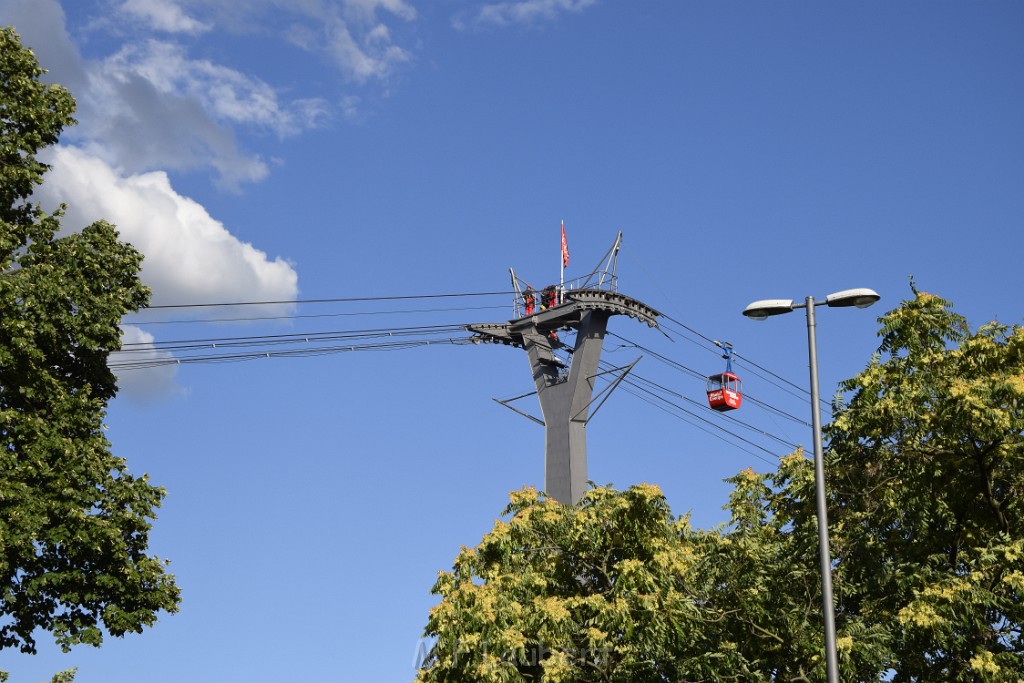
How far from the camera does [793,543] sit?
27000mm

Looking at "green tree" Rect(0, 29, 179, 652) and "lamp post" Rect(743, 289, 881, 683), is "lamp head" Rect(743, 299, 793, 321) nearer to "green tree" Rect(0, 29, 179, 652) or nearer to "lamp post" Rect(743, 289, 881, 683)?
"lamp post" Rect(743, 289, 881, 683)

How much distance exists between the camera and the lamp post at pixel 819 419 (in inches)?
810

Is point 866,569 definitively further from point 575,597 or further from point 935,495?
point 575,597

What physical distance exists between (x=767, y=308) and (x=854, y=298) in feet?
4.97

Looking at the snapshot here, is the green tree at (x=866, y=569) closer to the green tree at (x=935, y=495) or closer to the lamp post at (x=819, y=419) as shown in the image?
the green tree at (x=935, y=495)

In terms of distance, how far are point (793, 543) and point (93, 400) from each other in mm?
17976

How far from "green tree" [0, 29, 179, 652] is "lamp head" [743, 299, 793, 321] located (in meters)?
17.4

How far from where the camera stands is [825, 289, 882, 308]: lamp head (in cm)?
2209

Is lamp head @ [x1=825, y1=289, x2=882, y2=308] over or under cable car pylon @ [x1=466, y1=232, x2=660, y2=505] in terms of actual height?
under

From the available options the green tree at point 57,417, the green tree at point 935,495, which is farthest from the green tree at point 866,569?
the green tree at point 57,417

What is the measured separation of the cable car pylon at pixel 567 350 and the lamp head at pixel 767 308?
25.5 metres

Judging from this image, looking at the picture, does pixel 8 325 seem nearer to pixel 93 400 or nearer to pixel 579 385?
Result: pixel 93 400

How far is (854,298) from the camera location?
22234 mm

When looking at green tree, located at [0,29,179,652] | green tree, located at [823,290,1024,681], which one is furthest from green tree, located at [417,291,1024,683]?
green tree, located at [0,29,179,652]
